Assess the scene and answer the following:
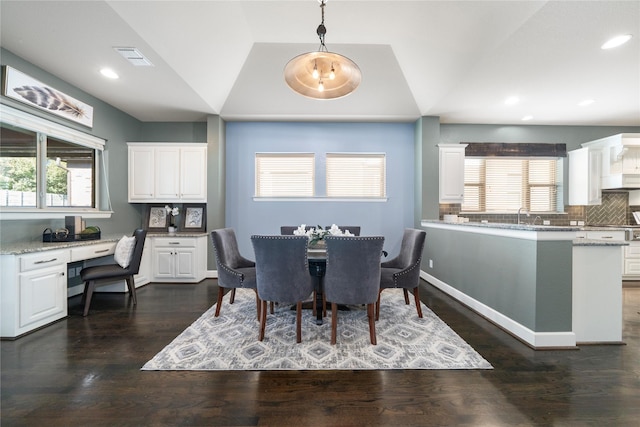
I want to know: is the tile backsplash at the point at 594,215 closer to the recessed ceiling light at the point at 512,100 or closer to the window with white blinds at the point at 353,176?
the window with white blinds at the point at 353,176

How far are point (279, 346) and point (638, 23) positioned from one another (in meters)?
4.38

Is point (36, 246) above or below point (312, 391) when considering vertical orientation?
above

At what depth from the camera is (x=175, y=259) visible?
4.20 m

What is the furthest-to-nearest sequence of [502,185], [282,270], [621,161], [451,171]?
[502,185]
[451,171]
[621,161]
[282,270]

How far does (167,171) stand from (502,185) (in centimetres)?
611

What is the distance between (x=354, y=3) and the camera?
109 inches

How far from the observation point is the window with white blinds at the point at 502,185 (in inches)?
191

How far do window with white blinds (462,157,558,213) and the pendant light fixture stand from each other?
364cm

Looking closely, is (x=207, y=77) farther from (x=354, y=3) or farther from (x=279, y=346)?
(x=279, y=346)

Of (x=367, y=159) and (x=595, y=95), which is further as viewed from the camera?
(x=367, y=159)

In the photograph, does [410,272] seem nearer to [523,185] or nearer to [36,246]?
[523,185]

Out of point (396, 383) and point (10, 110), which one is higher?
point (10, 110)

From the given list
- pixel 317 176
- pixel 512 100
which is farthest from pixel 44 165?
pixel 512 100

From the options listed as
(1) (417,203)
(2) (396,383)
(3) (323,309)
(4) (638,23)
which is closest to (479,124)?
(1) (417,203)
